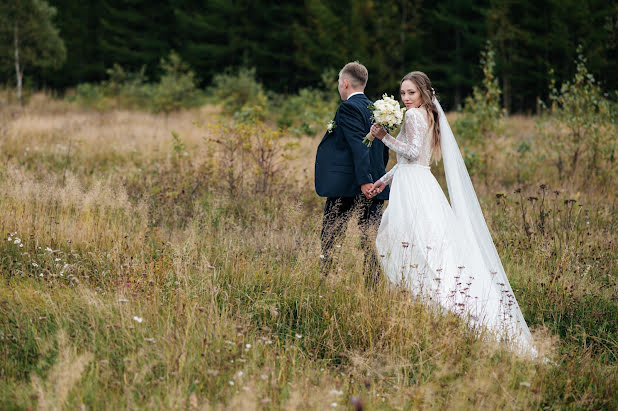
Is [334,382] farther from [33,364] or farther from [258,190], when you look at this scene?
[258,190]

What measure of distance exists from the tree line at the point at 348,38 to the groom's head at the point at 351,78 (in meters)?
20.4

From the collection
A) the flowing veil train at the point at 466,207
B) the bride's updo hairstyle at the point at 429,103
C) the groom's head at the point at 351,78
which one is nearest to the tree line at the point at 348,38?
the groom's head at the point at 351,78

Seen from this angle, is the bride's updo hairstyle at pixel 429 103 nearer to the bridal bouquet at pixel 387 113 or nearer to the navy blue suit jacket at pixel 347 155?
the bridal bouquet at pixel 387 113

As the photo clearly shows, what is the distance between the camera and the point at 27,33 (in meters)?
23.4

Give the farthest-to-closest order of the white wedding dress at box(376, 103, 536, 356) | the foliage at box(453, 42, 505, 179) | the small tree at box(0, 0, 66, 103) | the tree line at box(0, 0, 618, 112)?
1. the tree line at box(0, 0, 618, 112)
2. the small tree at box(0, 0, 66, 103)
3. the foliage at box(453, 42, 505, 179)
4. the white wedding dress at box(376, 103, 536, 356)

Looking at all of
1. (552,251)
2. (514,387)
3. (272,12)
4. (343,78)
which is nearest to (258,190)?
(343,78)

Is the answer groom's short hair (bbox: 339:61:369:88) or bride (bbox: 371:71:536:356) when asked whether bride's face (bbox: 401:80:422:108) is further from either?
groom's short hair (bbox: 339:61:369:88)

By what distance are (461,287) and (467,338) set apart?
0.74 meters

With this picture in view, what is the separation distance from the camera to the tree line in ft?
87.4

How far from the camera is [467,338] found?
378cm

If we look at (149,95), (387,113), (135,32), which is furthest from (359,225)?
(135,32)

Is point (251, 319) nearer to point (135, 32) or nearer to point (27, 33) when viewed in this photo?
point (27, 33)

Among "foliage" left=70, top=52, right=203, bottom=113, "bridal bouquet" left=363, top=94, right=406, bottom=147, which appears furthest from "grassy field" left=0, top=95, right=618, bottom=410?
"foliage" left=70, top=52, right=203, bottom=113

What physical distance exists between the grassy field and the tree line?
65.5 ft
